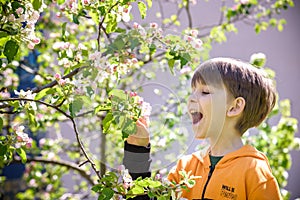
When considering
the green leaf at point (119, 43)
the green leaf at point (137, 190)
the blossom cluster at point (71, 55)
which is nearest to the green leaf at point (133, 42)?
the green leaf at point (119, 43)

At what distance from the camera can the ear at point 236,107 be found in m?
1.52

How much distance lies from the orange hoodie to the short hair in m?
0.09

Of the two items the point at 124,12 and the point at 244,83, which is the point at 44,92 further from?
the point at 244,83

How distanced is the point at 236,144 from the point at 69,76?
455 millimetres

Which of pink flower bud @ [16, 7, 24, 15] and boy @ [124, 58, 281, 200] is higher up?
pink flower bud @ [16, 7, 24, 15]

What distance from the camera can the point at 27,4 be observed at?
58.7 inches

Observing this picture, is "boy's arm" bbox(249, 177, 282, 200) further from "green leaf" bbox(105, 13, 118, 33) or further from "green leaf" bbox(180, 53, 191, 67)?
"green leaf" bbox(105, 13, 118, 33)

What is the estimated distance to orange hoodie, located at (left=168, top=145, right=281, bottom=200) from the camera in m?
1.41

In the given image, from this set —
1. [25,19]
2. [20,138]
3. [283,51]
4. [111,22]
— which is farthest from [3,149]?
[283,51]

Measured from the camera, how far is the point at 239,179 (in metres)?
1.43

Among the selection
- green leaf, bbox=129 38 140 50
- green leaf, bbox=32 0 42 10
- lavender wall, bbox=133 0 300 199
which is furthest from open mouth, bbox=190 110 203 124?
lavender wall, bbox=133 0 300 199

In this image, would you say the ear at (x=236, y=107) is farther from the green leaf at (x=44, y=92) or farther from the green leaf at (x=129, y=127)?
the green leaf at (x=44, y=92)

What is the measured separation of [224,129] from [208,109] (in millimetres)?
95

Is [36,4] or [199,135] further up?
[36,4]
